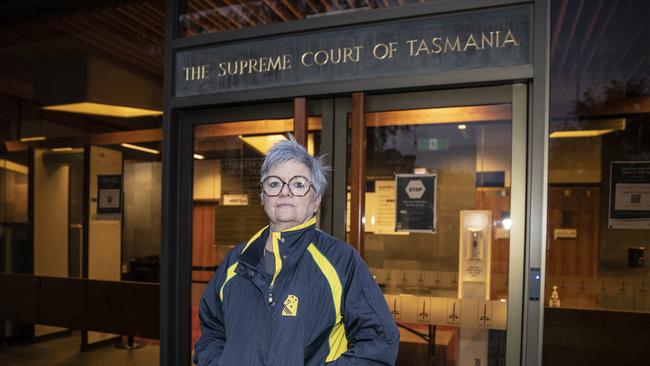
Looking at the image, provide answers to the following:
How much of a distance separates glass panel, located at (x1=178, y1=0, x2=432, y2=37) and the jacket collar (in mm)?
2300

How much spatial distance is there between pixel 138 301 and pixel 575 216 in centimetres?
388

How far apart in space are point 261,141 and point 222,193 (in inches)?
21.5

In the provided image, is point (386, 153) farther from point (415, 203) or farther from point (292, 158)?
point (292, 158)

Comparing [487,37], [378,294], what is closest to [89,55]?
[487,37]

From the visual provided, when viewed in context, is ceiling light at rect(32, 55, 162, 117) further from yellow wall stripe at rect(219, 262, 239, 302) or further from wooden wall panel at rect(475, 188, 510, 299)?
wooden wall panel at rect(475, 188, 510, 299)

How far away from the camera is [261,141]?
125 inches

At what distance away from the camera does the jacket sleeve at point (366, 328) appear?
156 cm

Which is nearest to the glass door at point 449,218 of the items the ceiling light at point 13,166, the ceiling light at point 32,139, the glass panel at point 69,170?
the glass panel at point 69,170

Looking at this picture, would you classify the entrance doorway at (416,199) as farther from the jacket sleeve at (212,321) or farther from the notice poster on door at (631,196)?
the jacket sleeve at (212,321)

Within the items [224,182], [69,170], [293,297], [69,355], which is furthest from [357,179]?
[69,355]

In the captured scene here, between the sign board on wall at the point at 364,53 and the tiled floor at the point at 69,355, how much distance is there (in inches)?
95.8

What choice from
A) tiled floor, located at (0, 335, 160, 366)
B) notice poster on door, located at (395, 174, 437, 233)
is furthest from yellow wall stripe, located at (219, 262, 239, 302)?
tiled floor, located at (0, 335, 160, 366)

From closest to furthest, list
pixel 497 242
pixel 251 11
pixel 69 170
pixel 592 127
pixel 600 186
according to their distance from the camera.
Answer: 1. pixel 497 242
2. pixel 251 11
3. pixel 600 186
4. pixel 592 127
5. pixel 69 170

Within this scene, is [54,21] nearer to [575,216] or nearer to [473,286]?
[473,286]
